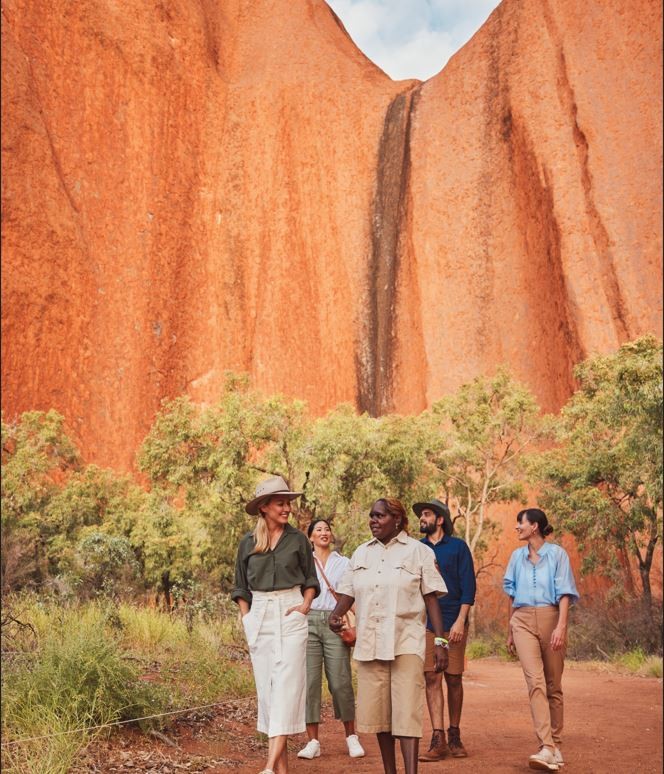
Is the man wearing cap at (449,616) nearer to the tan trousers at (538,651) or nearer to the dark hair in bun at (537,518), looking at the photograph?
the tan trousers at (538,651)

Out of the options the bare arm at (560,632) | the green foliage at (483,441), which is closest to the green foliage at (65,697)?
the bare arm at (560,632)

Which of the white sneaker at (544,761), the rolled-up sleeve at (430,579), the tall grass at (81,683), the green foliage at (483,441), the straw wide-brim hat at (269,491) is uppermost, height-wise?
the green foliage at (483,441)

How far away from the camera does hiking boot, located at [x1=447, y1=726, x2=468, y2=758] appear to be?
7.26 metres

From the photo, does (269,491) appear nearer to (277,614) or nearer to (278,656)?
(277,614)

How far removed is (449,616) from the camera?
7.25m

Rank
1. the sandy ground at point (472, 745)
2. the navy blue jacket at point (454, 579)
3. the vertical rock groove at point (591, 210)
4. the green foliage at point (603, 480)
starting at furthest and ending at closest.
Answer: the vertical rock groove at point (591, 210) → the green foliage at point (603, 480) → the navy blue jacket at point (454, 579) → the sandy ground at point (472, 745)

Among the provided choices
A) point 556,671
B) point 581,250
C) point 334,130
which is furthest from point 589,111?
point 556,671

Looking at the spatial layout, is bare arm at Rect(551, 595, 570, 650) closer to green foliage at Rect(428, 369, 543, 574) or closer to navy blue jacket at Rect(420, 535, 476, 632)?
navy blue jacket at Rect(420, 535, 476, 632)

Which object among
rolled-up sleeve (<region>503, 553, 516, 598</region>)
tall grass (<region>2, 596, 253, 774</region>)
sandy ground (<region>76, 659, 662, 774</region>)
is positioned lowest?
sandy ground (<region>76, 659, 662, 774</region>)

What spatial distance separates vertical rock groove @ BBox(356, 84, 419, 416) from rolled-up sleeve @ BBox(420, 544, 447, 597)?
31033 mm

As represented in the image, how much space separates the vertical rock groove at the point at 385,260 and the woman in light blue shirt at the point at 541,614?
97.2 feet

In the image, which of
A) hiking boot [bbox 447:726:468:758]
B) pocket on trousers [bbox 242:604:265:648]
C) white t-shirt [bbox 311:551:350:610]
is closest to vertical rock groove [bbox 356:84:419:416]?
white t-shirt [bbox 311:551:350:610]

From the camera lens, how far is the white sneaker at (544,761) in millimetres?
6430

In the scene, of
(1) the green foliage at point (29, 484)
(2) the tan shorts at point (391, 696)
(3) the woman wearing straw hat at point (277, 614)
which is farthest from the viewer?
(1) the green foliage at point (29, 484)
